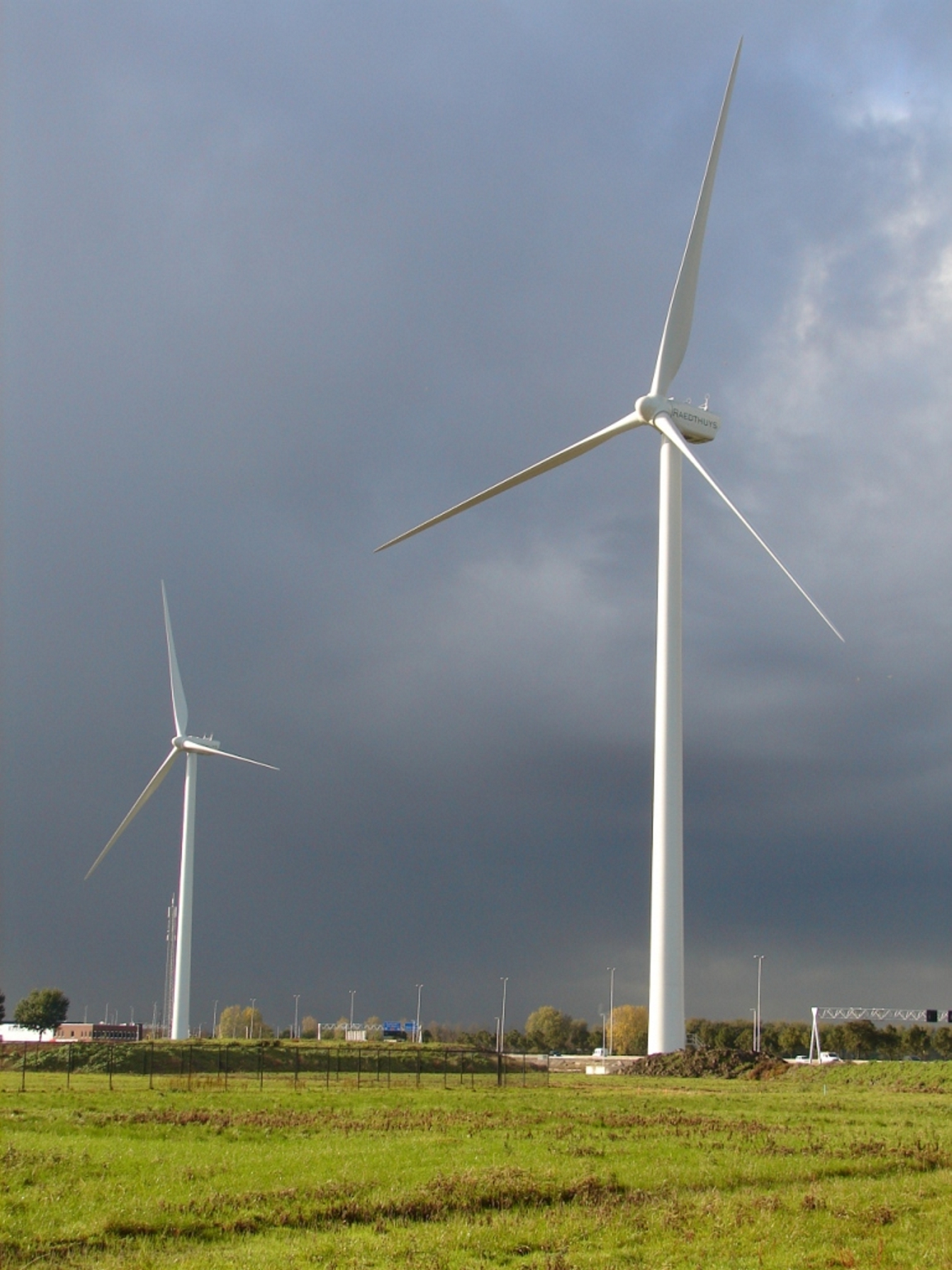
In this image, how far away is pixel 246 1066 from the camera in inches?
3216

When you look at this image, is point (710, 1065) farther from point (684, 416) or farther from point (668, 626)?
point (684, 416)

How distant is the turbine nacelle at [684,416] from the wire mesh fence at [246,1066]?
130ft

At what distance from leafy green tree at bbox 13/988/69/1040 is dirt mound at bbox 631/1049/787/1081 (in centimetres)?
14561

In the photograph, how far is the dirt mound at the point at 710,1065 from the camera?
66312 mm

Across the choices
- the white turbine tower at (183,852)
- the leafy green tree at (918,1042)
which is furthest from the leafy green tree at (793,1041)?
the white turbine tower at (183,852)

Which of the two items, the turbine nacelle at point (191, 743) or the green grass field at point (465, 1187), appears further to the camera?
the turbine nacelle at point (191, 743)

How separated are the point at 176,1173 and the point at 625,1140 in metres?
13.7

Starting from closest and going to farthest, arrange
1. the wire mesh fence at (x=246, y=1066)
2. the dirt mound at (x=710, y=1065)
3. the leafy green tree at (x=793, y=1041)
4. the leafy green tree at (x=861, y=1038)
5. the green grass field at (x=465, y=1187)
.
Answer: the green grass field at (x=465, y=1187) → the wire mesh fence at (x=246, y=1066) → the dirt mound at (x=710, y=1065) → the leafy green tree at (x=861, y=1038) → the leafy green tree at (x=793, y=1041)

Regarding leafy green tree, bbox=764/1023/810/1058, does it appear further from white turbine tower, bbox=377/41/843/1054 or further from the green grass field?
the green grass field

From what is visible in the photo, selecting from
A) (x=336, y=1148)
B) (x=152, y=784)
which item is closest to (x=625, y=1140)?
(x=336, y=1148)

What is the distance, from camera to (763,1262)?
19719 millimetres

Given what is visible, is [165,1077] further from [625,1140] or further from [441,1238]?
[441,1238]

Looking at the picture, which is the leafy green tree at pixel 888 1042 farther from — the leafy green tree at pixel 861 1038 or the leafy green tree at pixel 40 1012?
the leafy green tree at pixel 40 1012

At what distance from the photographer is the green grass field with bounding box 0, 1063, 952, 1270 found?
20.4m
